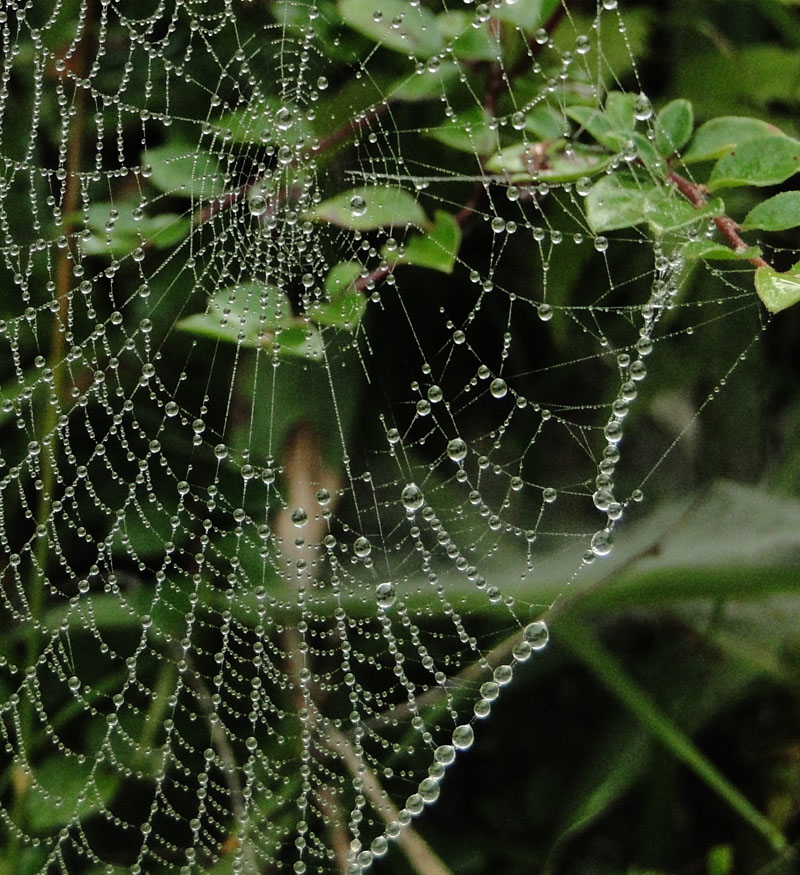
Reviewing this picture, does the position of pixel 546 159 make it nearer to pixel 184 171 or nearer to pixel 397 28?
pixel 397 28

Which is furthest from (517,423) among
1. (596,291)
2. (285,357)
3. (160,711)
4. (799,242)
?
(160,711)

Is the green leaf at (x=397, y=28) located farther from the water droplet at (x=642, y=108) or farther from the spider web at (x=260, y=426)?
the water droplet at (x=642, y=108)

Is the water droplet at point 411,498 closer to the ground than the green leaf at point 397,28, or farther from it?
closer to the ground

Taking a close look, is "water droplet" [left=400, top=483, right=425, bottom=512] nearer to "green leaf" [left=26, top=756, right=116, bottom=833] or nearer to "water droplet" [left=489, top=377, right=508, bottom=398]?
"water droplet" [left=489, top=377, right=508, bottom=398]

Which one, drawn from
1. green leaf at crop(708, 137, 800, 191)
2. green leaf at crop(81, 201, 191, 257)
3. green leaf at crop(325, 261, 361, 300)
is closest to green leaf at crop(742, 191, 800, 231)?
green leaf at crop(708, 137, 800, 191)

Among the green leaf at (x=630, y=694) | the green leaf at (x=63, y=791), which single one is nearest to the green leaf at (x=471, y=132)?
the green leaf at (x=630, y=694)

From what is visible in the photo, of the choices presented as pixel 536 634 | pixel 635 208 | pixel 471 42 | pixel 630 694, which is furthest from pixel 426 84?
pixel 630 694
